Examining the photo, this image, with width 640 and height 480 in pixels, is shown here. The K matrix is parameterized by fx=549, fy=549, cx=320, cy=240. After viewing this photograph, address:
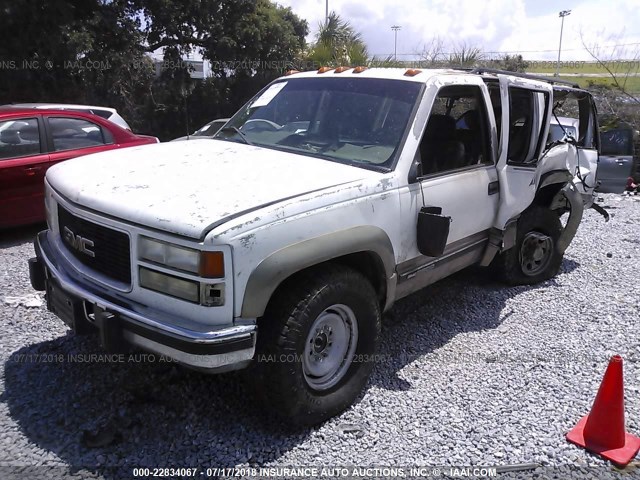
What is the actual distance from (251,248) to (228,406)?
4.04 ft

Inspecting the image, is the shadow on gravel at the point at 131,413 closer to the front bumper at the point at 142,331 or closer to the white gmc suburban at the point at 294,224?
the white gmc suburban at the point at 294,224

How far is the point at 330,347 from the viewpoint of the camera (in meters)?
3.25

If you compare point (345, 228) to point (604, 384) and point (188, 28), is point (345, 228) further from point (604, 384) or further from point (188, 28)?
point (188, 28)

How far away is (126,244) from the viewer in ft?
9.00

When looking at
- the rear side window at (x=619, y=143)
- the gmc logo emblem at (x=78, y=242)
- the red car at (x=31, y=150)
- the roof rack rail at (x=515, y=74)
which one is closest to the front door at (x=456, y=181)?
the roof rack rail at (x=515, y=74)

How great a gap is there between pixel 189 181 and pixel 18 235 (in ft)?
15.9

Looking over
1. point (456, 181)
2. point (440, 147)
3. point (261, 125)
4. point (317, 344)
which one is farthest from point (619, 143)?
point (317, 344)

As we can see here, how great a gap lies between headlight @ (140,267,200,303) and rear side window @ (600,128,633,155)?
9.35 metres

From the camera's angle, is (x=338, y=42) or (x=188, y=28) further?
(x=188, y=28)

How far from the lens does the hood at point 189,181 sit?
263cm

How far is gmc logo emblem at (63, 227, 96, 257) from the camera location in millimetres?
2984

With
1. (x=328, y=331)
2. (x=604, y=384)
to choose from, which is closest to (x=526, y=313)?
(x=604, y=384)

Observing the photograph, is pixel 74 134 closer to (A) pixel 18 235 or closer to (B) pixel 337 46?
(A) pixel 18 235

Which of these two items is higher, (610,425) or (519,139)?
(519,139)
